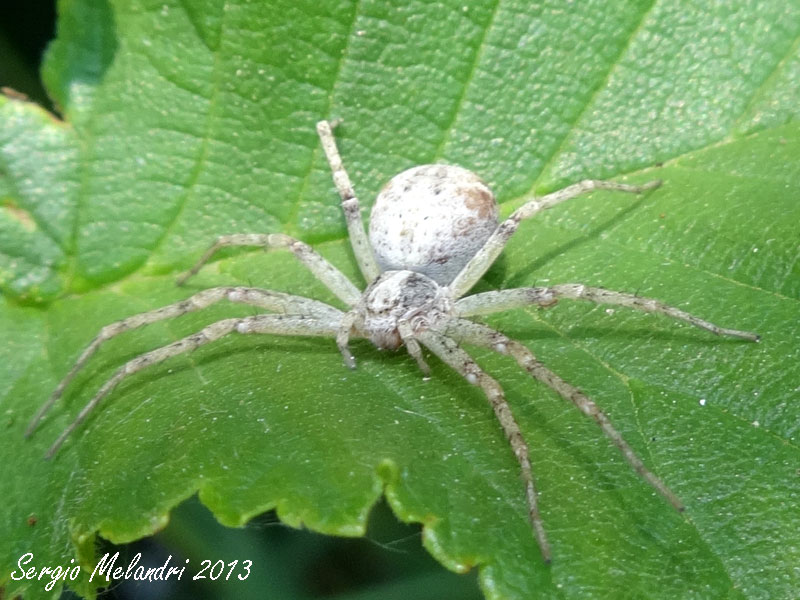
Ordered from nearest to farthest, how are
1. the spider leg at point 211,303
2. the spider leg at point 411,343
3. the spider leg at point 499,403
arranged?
the spider leg at point 499,403, the spider leg at point 411,343, the spider leg at point 211,303

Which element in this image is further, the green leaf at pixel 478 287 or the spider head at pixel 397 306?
the spider head at pixel 397 306

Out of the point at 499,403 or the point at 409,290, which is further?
the point at 409,290

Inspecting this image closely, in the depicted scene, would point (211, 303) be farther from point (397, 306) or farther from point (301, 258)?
point (397, 306)

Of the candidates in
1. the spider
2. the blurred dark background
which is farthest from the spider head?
the blurred dark background

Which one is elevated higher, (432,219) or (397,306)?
(432,219)

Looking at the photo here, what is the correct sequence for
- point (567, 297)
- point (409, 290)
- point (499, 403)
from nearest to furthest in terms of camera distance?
point (499, 403), point (567, 297), point (409, 290)

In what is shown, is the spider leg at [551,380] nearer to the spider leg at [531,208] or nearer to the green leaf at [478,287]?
the green leaf at [478,287]

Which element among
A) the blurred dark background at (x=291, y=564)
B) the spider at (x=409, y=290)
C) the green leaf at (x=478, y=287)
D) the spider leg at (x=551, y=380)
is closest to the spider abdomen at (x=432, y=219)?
the spider at (x=409, y=290)

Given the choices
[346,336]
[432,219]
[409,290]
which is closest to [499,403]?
[346,336]
